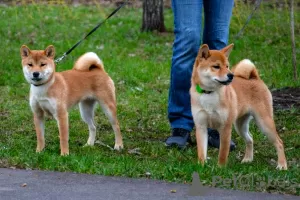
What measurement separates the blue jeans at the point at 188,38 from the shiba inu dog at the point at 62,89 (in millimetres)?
625

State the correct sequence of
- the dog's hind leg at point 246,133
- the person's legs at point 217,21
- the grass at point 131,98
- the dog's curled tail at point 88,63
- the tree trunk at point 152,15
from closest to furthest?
the grass at point 131,98 < the dog's hind leg at point 246,133 < the person's legs at point 217,21 < the dog's curled tail at point 88,63 < the tree trunk at point 152,15

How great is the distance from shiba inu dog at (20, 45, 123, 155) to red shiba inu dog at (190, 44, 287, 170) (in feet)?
4.05

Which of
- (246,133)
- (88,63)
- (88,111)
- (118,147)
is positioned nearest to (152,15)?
(88,111)

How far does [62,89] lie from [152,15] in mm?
6954

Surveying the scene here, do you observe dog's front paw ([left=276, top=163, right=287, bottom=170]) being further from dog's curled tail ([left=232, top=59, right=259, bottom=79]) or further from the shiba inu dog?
the shiba inu dog

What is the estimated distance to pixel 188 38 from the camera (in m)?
6.66

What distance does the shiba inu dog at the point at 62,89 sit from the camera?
6.71 metres

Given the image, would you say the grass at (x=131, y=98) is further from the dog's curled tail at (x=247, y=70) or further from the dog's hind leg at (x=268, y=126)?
the dog's curled tail at (x=247, y=70)

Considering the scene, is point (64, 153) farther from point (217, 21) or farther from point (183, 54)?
point (217, 21)

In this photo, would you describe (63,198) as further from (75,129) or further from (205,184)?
(75,129)

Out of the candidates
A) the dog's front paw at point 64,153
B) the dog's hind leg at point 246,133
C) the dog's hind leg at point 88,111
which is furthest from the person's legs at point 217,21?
the dog's front paw at point 64,153

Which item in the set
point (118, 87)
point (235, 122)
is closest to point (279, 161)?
point (235, 122)

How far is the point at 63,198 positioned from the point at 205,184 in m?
1.05

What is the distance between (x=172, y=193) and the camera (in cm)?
526
